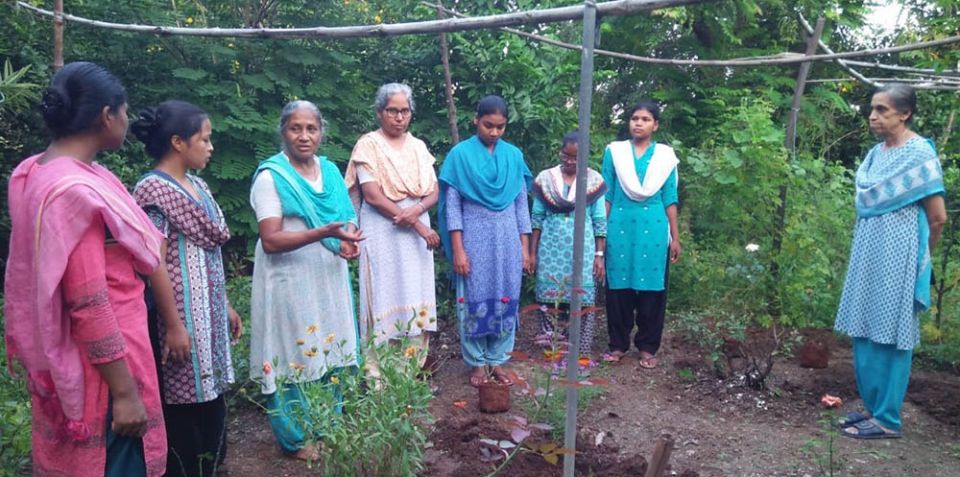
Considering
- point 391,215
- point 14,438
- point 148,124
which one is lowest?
point 14,438

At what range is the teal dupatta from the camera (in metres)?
4.62


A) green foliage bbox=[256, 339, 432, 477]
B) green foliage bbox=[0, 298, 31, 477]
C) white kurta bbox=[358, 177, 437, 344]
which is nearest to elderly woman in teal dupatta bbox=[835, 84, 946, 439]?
white kurta bbox=[358, 177, 437, 344]

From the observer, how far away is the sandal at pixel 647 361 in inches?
213

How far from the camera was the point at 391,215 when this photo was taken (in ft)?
14.6

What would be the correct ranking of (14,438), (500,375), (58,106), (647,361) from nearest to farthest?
1. (58,106)
2. (14,438)
3. (500,375)
4. (647,361)

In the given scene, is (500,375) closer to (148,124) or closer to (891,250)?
(891,250)

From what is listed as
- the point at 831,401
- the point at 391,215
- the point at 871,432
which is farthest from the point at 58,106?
the point at 871,432

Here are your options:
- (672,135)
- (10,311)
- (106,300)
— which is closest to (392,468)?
(106,300)

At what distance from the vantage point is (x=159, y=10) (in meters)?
6.25

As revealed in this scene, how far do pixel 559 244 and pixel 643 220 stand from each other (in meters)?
0.62

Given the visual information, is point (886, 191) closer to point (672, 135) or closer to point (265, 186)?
point (265, 186)

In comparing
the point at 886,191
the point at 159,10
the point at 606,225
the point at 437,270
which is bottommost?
the point at 437,270

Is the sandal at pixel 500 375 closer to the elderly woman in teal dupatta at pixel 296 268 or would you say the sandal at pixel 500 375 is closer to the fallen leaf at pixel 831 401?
the elderly woman in teal dupatta at pixel 296 268

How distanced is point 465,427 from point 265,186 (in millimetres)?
1581
